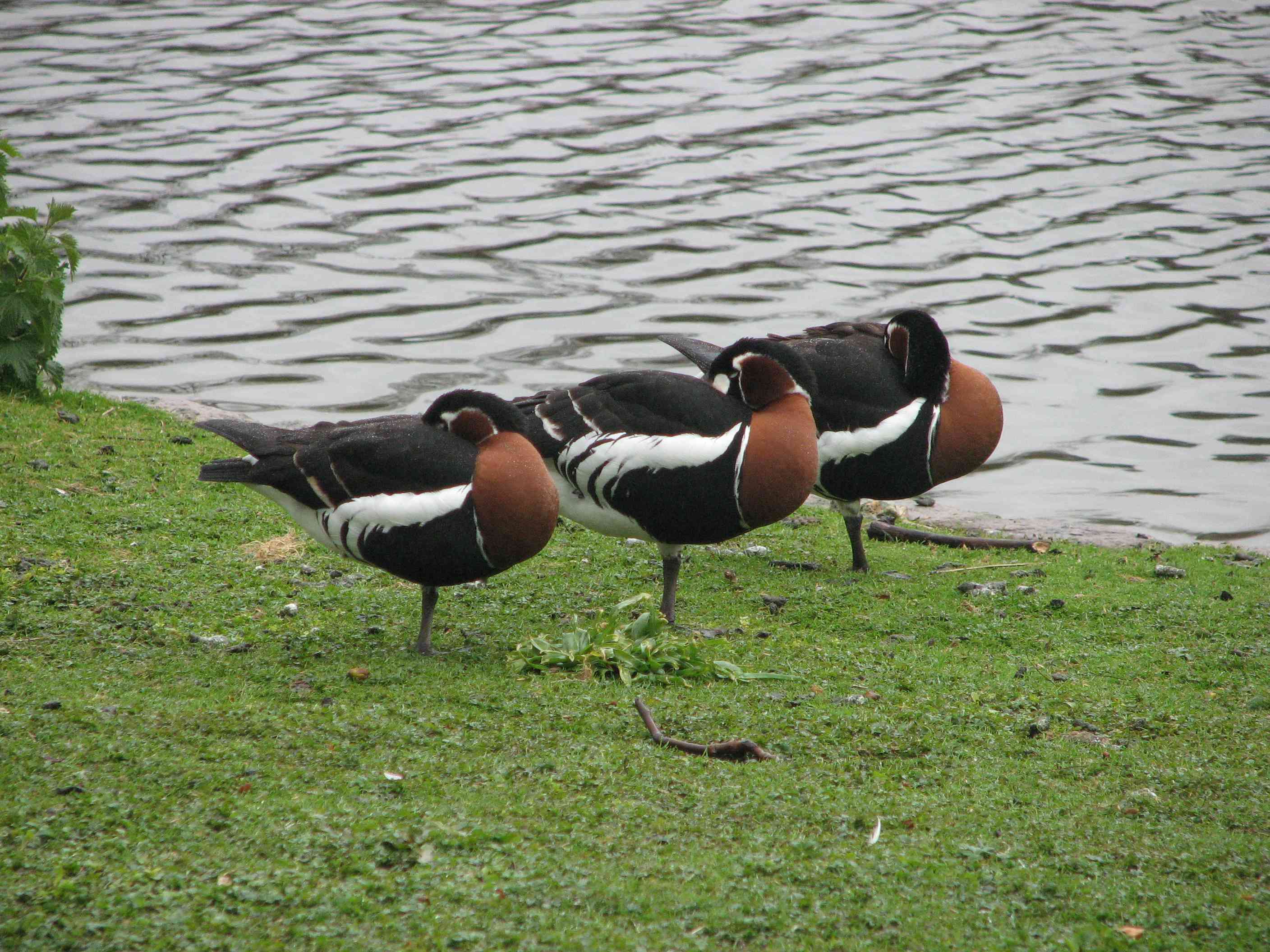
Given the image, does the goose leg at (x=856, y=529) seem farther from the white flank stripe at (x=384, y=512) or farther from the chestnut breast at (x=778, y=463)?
the white flank stripe at (x=384, y=512)

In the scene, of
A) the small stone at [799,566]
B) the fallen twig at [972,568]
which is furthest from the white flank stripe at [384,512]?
the fallen twig at [972,568]

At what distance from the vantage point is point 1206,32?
25.1m

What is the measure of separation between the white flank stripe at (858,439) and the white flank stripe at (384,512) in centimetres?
255

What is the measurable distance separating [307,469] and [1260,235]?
12.7 m

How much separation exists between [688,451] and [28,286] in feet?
16.7

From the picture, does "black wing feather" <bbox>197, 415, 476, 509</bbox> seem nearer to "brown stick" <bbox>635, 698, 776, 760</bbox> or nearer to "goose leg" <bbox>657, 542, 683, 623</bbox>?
"goose leg" <bbox>657, 542, 683, 623</bbox>

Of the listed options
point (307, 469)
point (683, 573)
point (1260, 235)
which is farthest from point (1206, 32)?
point (307, 469)

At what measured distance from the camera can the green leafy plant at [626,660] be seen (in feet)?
19.5

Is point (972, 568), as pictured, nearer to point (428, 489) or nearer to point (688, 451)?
point (688, 451)

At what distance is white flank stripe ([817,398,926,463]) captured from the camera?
25.5 feet

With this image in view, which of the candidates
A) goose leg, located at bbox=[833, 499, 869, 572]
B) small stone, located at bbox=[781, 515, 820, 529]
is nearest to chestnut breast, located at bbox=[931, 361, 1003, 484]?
goose leg, located at bbox=[833, 499, 869, 572]

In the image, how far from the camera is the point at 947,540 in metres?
8.75

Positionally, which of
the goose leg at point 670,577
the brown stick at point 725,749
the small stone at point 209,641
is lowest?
the goose leg at point 670,577

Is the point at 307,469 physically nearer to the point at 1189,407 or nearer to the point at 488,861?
the point at 488,861
